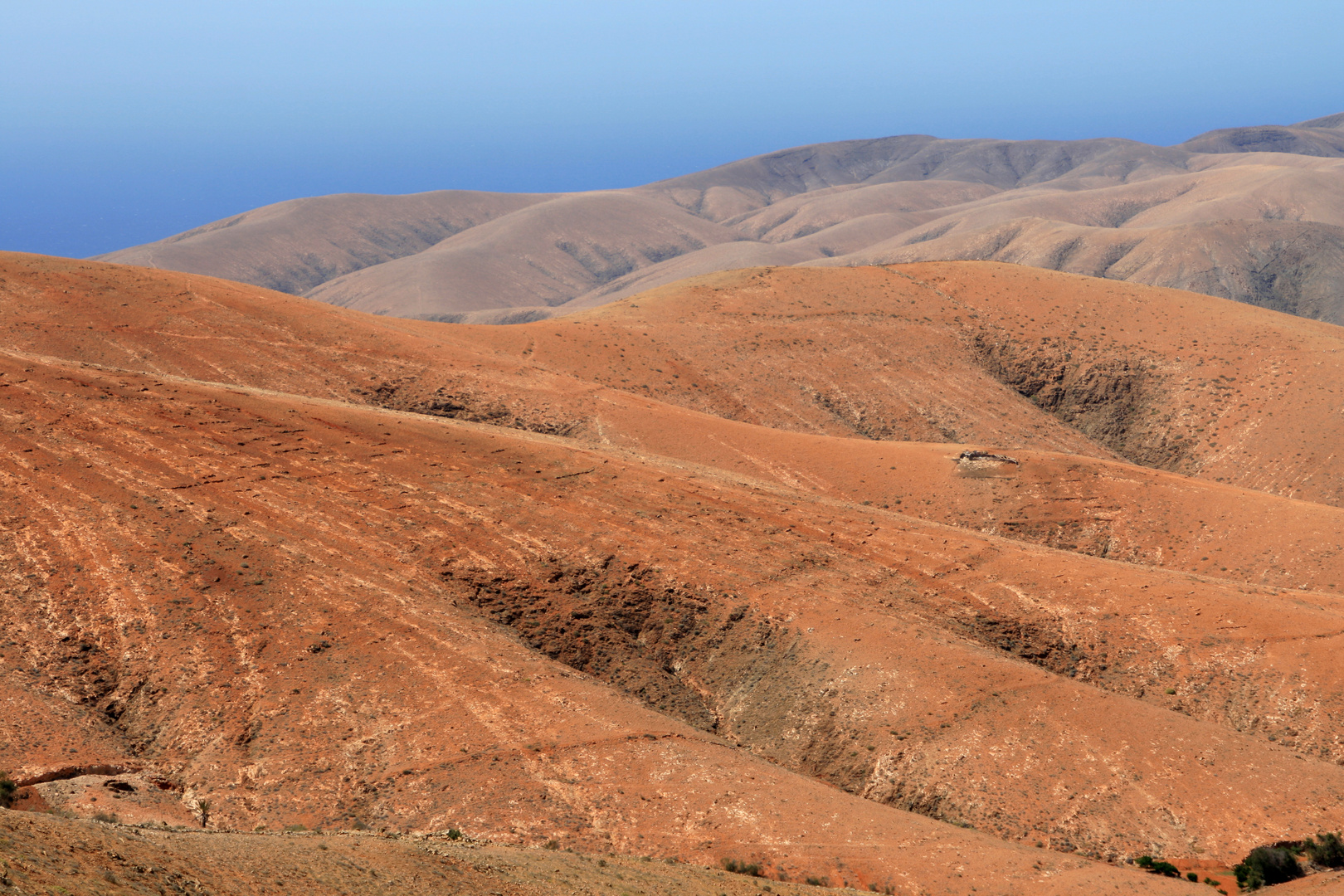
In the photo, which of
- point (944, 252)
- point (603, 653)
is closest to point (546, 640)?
Answer: point (603, 653)

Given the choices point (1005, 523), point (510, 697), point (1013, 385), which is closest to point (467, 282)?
point (1013, 385)

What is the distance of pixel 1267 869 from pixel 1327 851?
1.37 m

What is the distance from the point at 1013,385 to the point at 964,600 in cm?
3457

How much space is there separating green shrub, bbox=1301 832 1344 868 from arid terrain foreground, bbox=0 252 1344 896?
707 mm

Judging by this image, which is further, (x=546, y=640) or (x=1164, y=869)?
(x=546, y=640)

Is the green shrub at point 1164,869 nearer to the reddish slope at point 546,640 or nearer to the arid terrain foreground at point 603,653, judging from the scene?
the arid terrain foreground at point 603,653

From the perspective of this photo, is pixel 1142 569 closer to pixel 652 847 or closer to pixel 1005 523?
pixel 1005 523

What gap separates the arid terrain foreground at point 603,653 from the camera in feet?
57.5

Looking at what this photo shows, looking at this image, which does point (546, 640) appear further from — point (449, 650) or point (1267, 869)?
Answer: point (1267, 869)

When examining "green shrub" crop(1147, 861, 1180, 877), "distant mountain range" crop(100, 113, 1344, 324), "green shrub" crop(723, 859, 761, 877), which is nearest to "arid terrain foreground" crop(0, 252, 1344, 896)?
"green shrub" crop(723, 859, 761, 877)

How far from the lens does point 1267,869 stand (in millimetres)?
17656

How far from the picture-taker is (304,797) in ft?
61.3

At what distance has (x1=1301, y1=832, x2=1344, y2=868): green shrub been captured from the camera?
58.6 ft

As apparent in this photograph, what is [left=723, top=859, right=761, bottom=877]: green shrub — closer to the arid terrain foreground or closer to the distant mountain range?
the arid terrain foreground
